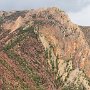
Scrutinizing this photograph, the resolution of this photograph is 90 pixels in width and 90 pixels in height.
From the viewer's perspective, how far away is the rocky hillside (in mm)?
127875

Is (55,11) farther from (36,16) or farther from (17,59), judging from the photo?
(17,59)


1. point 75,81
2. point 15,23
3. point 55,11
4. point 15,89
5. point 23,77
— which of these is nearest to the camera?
point 15,89

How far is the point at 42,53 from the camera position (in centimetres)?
14325

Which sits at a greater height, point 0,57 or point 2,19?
point 2,19

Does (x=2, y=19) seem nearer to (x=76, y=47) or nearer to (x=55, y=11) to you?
(x=55, y=11)

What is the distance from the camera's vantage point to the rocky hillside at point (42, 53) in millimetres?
127875

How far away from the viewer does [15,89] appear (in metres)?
116

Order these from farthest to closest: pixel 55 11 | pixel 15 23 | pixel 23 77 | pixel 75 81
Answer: pixel 55 11 → pixel 15 23 → pixel 75 81 → pixel 23 77

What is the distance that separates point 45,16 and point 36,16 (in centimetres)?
364

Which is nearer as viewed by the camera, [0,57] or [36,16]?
[0,57]

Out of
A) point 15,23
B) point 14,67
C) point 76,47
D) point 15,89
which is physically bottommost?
point 15,89

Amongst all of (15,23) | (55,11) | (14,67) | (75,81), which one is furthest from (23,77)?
(55,11)

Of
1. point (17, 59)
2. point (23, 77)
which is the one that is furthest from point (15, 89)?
point (17, 59)

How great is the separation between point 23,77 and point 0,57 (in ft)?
31.7
